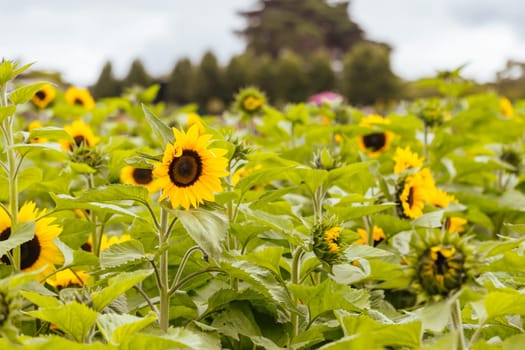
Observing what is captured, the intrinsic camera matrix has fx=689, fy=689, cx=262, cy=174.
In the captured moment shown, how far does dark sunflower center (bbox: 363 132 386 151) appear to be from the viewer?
7.39 feet

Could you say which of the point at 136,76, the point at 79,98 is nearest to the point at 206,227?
the point at 79,98

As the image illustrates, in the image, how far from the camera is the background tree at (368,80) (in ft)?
54.4

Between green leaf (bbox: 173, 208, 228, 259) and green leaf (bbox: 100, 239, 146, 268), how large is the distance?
96 mm

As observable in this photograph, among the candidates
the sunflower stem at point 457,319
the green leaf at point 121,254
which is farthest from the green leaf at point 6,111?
the sunflower stem at point 457,319

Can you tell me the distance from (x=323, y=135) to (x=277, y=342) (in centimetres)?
121

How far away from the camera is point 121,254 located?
1.00 metres

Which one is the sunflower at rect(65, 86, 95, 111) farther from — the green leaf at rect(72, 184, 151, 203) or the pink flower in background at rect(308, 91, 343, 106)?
the green leaf at rect(72, 184, 151, 203)

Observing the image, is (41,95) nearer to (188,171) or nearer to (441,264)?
(188,171)

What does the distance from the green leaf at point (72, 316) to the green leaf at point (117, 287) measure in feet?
0.13

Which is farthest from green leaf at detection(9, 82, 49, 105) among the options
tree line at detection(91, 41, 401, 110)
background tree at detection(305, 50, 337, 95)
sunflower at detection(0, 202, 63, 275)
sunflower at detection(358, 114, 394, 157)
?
background tree at detection(305, 50, 337, 95)

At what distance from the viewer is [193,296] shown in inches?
46.0

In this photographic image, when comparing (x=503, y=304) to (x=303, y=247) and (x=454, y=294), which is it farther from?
(x=303, y=247)

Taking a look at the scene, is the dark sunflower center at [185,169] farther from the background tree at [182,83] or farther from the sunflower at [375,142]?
the background tree at [182,83]

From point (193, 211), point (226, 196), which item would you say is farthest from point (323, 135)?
point (193, 211)
